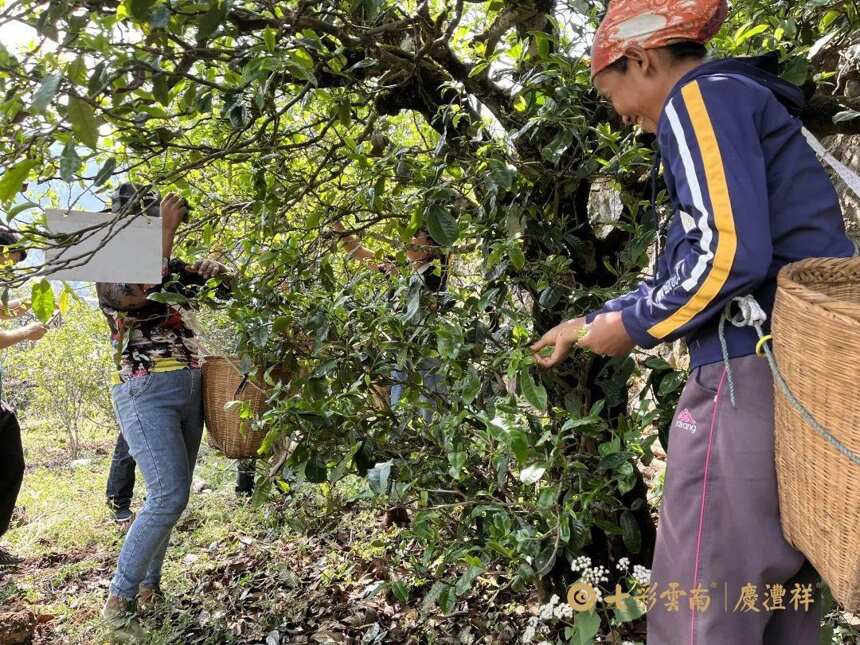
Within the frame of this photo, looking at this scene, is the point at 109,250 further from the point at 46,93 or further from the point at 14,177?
the point at 46,93

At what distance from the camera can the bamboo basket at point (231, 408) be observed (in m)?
2.54

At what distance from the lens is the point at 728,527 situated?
1.18 meters

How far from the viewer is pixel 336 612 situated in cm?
277

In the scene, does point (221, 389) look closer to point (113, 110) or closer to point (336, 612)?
point (336, 612)

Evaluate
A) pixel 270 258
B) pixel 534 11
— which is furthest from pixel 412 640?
pixel 534 11

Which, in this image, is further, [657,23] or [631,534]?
[631,534]

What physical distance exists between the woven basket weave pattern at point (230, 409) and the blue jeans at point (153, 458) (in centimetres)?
10

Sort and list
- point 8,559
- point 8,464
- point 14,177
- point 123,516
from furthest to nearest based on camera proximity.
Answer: point 123,516
point 8,559
point 8,464
point 14,177

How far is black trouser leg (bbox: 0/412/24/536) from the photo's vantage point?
3.31 m

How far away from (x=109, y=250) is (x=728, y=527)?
165 cm

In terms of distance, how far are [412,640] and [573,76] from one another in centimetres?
196

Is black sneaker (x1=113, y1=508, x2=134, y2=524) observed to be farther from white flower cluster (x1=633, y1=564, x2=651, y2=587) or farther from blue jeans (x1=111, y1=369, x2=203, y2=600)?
white flower cluster (x1=633, y1=564, x2=651, y2=587)

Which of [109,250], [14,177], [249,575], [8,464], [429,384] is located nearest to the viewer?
[14,177]

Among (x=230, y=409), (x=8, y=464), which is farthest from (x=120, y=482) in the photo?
(x=230, y=409)
